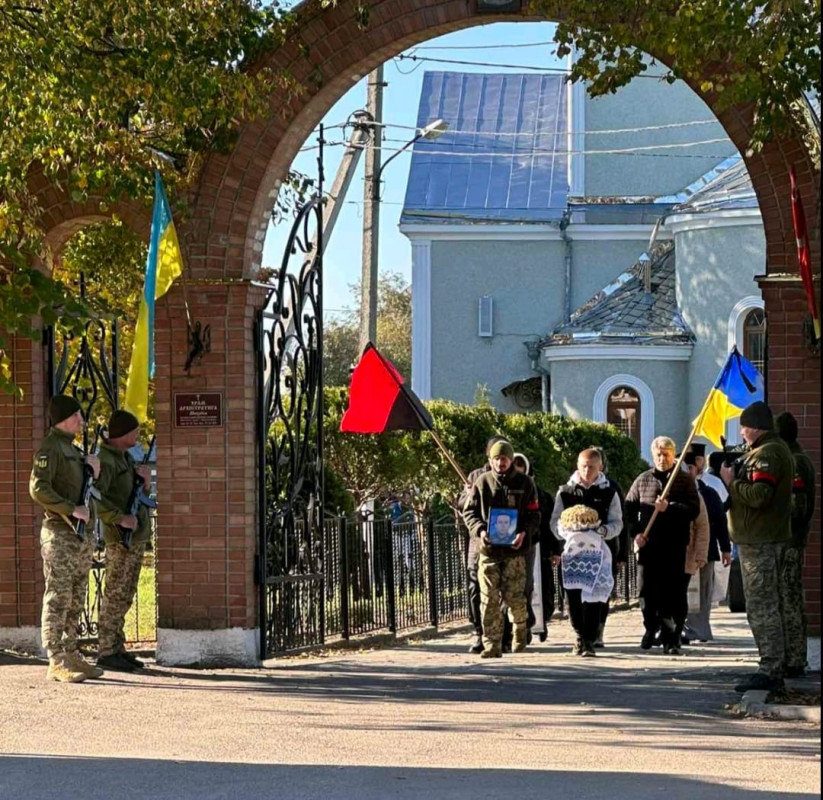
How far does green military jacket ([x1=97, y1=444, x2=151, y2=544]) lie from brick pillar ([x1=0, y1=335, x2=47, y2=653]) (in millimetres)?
1387

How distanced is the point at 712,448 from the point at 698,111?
12065mm

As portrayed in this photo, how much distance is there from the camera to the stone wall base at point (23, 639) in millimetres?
14844

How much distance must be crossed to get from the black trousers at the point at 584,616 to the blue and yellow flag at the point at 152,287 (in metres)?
4.15

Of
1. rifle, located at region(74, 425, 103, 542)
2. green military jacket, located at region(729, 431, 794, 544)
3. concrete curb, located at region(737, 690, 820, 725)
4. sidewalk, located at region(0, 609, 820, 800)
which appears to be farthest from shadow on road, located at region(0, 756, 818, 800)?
rifle, located at region(74, 425, 103, 542)

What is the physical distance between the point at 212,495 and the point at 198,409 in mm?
695

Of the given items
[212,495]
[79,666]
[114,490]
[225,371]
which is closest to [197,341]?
[225,371]

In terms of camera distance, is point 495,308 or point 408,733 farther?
point 495,308

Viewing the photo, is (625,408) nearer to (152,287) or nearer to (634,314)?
(634,314)

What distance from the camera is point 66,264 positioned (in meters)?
16.8

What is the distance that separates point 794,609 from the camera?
41.5 feet

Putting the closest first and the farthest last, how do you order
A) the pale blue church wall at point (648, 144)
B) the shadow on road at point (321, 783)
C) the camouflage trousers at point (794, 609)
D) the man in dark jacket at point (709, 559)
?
the shadow on road at point (321, 783)
the camouflage trousers at point (794, 609)
the man in dark jacket at point (709, 559)
the pale blue church wall at point (648, 144)

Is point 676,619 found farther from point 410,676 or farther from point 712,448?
point 712,448

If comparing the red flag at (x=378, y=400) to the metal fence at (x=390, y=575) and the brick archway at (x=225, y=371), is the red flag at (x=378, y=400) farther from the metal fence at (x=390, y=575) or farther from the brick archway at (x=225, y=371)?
the brick archway at (x=225, y=371)

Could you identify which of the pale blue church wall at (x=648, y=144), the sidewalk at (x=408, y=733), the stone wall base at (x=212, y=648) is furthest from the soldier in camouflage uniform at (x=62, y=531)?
the pale blue church wall at (x=648, y=144)
